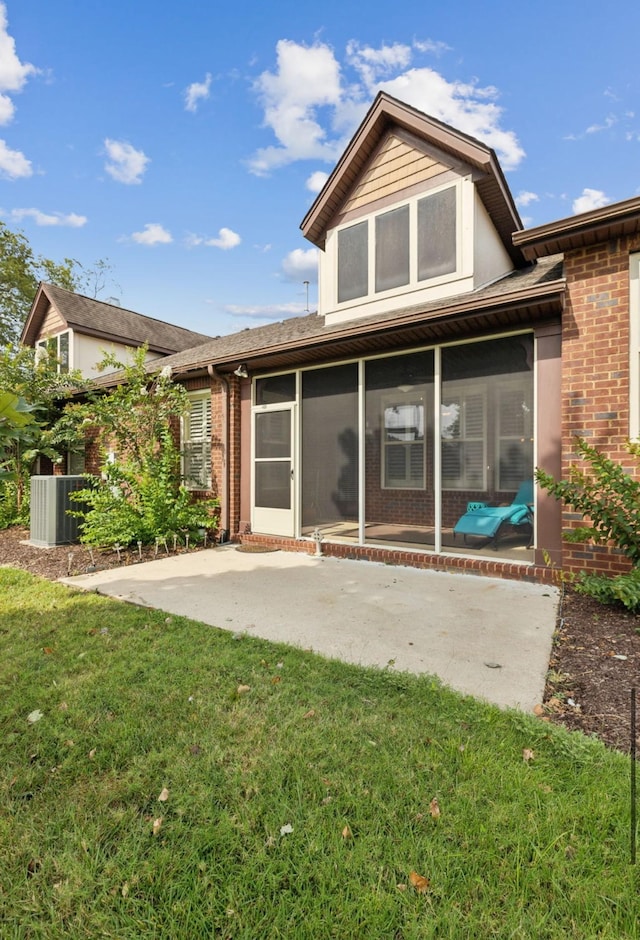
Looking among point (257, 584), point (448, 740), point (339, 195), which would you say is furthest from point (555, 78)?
point (448, 740)

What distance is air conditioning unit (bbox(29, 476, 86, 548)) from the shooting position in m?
7.71

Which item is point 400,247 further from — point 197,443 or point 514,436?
point 197,443

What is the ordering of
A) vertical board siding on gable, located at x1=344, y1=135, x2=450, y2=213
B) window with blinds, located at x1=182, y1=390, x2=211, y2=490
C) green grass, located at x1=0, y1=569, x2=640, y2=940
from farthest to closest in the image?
window with blinds, located at x1=182, y1=390, x2=211, y2=490 < vertical board siding on gable, located at x1=344, y1=135, x2=450, y2=213 < green grass, located at x1=0, y1=569, x2=640, y2=940

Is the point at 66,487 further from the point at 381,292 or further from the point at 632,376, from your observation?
the point at 632,376

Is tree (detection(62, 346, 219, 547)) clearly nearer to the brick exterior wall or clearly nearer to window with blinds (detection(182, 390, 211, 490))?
window with blinds (detection(182, 390, 211, 490))

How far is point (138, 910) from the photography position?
1423mm

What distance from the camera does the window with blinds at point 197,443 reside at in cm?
856

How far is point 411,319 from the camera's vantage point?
5551mm

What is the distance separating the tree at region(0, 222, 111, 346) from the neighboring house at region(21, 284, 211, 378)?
9406mm

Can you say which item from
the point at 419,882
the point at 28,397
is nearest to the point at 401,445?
the point at 419,882

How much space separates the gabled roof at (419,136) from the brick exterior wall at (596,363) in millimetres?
2484

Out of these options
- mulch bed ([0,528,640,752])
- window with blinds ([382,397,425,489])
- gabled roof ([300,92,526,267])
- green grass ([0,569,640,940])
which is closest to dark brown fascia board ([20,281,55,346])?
gabled roof ([300,92,526,267])

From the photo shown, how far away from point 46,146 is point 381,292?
10.6m

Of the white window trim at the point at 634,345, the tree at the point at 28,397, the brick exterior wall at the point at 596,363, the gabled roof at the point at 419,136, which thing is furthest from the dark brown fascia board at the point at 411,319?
the tree at the point at 28,397
